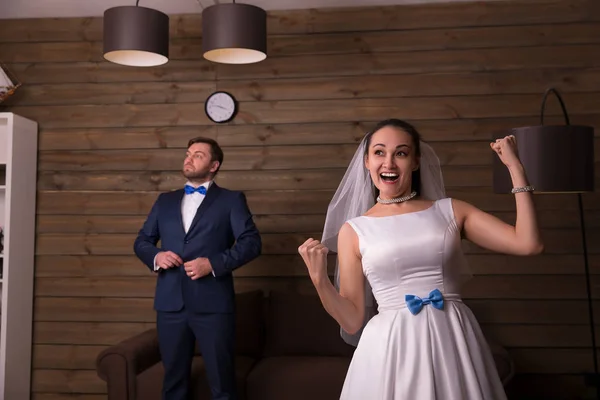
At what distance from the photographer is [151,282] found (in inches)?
171

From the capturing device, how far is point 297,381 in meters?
3.37

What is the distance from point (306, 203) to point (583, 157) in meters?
1.75

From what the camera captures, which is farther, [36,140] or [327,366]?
[36,140]

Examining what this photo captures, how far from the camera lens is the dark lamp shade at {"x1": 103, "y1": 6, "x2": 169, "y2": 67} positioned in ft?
11.6

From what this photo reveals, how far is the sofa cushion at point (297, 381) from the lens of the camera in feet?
10.9

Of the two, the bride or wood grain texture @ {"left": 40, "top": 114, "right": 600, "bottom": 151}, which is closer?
the bride

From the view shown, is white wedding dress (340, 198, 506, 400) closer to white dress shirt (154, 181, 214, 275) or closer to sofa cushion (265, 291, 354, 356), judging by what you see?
white dress shirt (154, 181, 214, 275)

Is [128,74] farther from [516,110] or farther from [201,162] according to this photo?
[516,110]

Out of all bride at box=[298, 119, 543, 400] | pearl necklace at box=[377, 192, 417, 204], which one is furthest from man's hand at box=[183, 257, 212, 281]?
pearl necklace at box=[377, 192, 417, 204]

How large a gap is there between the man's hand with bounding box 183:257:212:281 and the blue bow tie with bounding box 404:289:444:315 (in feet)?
5.49

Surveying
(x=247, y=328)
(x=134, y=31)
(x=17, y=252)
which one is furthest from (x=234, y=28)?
(x=17, y=252)

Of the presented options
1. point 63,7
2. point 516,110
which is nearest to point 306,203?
point 516,110

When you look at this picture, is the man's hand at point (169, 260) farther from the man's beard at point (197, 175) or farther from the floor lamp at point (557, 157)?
the floor lamp at point (557, 157)

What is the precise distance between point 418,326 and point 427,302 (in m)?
0.07
